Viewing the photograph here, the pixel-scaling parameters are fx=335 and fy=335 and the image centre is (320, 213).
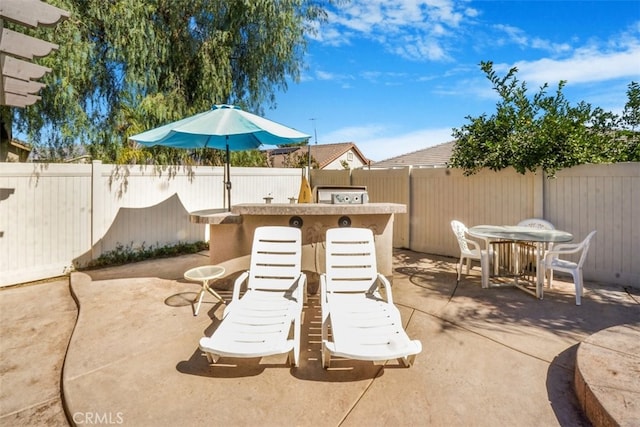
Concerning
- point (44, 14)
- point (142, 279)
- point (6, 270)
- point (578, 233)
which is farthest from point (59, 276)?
point (578, 233)

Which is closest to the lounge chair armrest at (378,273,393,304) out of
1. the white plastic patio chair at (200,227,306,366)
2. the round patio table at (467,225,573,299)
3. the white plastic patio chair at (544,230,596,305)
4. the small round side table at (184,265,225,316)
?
the white plastic patio chair at (200,227,306,366)

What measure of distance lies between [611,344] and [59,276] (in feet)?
25.0

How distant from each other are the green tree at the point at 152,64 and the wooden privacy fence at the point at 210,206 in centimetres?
182

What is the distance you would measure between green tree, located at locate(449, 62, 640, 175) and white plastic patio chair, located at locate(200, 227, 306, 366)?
14.4 ft

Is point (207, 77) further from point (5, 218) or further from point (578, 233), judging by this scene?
point (578, 233)

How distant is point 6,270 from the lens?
524cm

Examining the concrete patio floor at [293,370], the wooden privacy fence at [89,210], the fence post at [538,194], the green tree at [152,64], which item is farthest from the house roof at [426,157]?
the concrete patio floor at [293,370]

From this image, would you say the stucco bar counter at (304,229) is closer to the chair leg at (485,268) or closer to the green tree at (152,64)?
the chair leg at (485,268)

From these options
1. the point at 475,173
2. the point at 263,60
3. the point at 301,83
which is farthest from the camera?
the point at 301,83

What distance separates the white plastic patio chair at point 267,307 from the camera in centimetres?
265

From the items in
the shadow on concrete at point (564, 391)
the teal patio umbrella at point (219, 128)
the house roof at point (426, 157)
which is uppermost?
the house roof at point (426, 157)

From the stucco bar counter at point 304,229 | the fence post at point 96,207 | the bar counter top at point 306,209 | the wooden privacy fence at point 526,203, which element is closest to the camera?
the bar counter top at point 306,209

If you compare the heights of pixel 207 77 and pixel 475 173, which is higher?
pixel 207 77

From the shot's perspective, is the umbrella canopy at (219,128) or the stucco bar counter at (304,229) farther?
the stucco bar counter at (304,229)
